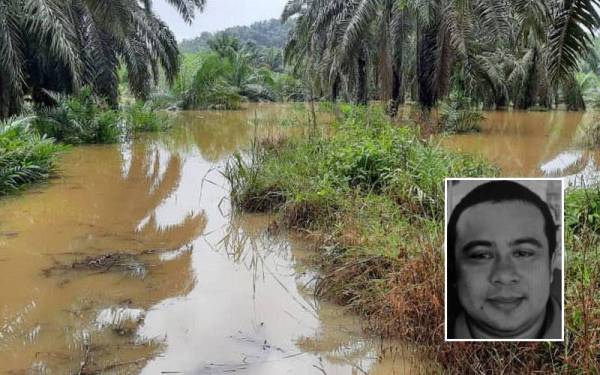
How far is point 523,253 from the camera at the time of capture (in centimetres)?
178

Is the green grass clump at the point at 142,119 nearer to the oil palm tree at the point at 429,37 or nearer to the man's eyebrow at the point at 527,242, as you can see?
the oil palm tree at the point at 429,37

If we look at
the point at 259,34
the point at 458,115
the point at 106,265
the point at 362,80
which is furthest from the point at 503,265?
the point at 259,34

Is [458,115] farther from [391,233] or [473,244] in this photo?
[473,244]

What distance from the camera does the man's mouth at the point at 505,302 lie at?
1.78 m

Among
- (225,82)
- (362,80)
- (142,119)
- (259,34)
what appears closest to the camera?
(142,119)

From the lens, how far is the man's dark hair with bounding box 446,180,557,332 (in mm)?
1750

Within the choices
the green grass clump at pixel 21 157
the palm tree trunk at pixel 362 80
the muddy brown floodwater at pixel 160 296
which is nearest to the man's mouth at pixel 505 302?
the muddy brown floodwater at pixel 160 296

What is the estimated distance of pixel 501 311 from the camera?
179cm

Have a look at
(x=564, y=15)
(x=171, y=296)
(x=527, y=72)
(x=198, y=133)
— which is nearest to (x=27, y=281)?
(x=171, y=296)

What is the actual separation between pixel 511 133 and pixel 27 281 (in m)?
15.6

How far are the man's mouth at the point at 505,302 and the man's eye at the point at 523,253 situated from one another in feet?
0.39

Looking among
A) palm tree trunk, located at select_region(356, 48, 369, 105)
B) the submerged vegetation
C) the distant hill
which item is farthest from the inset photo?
the distant hill

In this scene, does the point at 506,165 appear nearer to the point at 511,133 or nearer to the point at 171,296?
the point at 511,133

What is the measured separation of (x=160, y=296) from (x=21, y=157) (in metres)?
5.86
